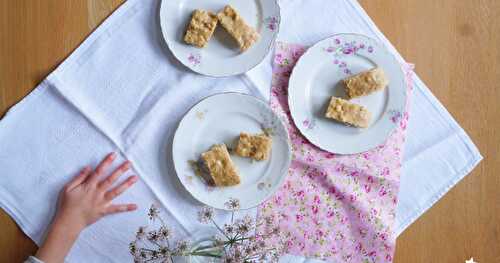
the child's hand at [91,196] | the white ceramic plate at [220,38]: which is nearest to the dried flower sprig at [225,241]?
the child's hand at [91,196]

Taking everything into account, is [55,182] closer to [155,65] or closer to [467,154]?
[155,65]

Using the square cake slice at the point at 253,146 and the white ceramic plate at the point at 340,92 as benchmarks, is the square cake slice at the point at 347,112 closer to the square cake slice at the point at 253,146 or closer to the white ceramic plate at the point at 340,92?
the white ceramic plate at the point at 340,92

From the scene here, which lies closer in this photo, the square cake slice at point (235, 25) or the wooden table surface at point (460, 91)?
the square cake slice at point (235, 25)

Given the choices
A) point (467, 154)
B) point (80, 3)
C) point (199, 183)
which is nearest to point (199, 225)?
point (199, 183)

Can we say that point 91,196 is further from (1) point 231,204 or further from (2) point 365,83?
(2) point 365,83

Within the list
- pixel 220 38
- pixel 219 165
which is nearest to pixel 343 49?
pixel 220 38

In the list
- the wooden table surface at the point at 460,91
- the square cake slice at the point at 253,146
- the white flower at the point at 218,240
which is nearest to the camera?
the white flower at the point at 218,240

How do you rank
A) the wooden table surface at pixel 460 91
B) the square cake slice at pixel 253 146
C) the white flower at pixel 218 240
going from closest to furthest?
1. the white flower at pixel 218 240
2. the square cake slice at pixel 253 146
3. the wooden table surface at pixel 460 91

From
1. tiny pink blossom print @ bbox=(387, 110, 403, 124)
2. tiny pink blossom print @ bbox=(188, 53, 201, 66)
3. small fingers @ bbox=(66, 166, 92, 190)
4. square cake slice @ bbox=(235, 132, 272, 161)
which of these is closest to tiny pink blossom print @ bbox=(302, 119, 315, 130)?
square cake slice @ bbox=(235, 132, 272, 161)
